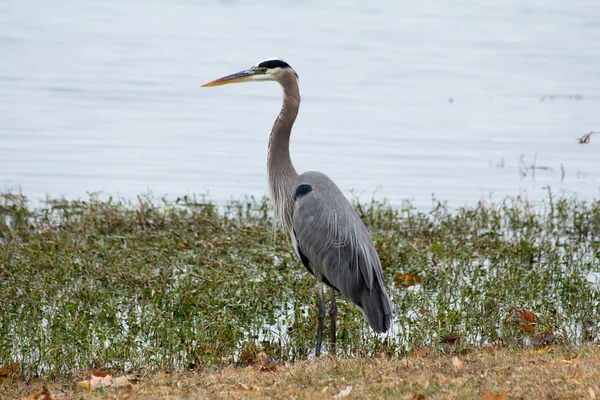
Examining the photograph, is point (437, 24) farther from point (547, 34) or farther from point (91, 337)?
point (91, 337)

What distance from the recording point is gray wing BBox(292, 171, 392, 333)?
6.64 meters

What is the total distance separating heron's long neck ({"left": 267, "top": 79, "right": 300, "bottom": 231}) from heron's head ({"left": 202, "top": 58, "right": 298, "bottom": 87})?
55 millimetres

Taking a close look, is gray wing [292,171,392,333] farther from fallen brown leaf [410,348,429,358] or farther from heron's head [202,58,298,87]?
heron's head [202,58,298,87]

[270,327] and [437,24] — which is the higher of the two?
[437,24]

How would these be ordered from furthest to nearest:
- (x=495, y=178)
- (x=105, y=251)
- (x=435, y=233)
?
1. (x=495, y=178)
2. (x=435, y=233)
3. (x=105, y=251)

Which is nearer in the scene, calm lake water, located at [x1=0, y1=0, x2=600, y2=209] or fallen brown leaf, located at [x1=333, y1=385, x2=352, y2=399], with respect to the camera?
fallen brown leaf, located at [x1=333, y1=385, x2=352, y2=399]

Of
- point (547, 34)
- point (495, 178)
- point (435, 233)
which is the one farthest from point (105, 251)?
point (547, 34)

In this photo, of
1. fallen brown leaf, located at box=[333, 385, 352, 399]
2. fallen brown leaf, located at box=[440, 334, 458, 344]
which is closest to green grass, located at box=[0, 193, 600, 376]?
fallen brown leaf, located at box=[440, 334, 458, 344]

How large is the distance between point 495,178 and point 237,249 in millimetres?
6753

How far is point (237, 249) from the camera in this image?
897 cm

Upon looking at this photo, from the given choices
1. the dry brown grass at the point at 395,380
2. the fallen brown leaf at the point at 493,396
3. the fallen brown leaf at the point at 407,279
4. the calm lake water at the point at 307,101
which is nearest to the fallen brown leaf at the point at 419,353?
the dry brown grass at the point at 395,380

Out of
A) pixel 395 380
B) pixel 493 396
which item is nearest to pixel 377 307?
pixel 395 380

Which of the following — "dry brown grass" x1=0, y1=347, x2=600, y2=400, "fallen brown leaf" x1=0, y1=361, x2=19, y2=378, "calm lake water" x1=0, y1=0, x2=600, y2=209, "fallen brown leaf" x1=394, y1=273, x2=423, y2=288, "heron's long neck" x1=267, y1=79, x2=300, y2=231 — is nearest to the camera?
"dry brown grass" x1=0, y1=347, x2=600, y2=400

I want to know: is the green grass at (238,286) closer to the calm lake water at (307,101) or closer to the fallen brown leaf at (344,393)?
the fallen brown leaf at (344,393)
